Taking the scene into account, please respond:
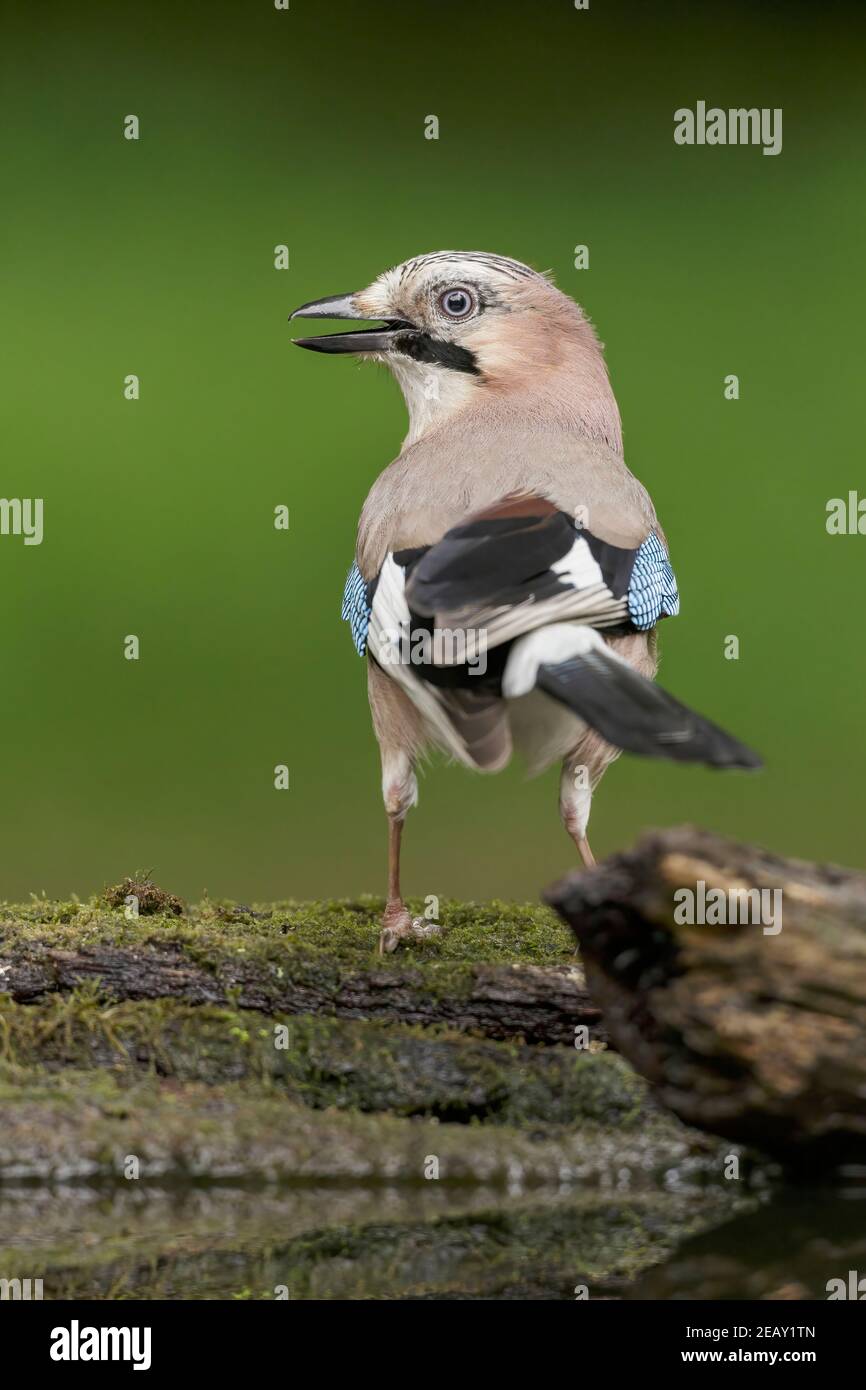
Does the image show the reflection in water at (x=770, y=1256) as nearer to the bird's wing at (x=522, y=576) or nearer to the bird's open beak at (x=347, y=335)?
the bird's wing at (x=522, y=576)

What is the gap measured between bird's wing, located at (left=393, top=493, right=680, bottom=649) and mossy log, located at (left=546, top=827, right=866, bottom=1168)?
77 cm

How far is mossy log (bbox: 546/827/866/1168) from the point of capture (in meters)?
1.95

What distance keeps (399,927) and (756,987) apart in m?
1.43

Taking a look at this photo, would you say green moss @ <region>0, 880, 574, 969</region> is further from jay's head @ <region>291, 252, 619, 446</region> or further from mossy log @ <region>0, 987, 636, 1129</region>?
jay's head @ <region>291, 252, 619, 446</region>

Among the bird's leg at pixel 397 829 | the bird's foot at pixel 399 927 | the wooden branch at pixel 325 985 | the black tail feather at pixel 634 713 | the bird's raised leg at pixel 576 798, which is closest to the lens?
the black tail feather at pixel 634 713

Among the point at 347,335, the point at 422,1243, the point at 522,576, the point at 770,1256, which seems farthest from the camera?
the point at 347,335

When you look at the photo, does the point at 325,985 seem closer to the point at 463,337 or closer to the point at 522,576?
the point at 522,576

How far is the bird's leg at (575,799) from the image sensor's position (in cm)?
350

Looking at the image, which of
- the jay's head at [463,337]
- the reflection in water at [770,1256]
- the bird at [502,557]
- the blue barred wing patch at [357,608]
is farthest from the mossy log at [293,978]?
the jay's head at [463,337]

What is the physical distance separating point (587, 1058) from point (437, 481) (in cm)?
143

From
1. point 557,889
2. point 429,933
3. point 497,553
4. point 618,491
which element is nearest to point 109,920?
point 429,933

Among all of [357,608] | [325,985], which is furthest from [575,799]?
[325,985]

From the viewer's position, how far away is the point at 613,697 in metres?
2.51

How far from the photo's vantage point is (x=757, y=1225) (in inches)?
72.5
